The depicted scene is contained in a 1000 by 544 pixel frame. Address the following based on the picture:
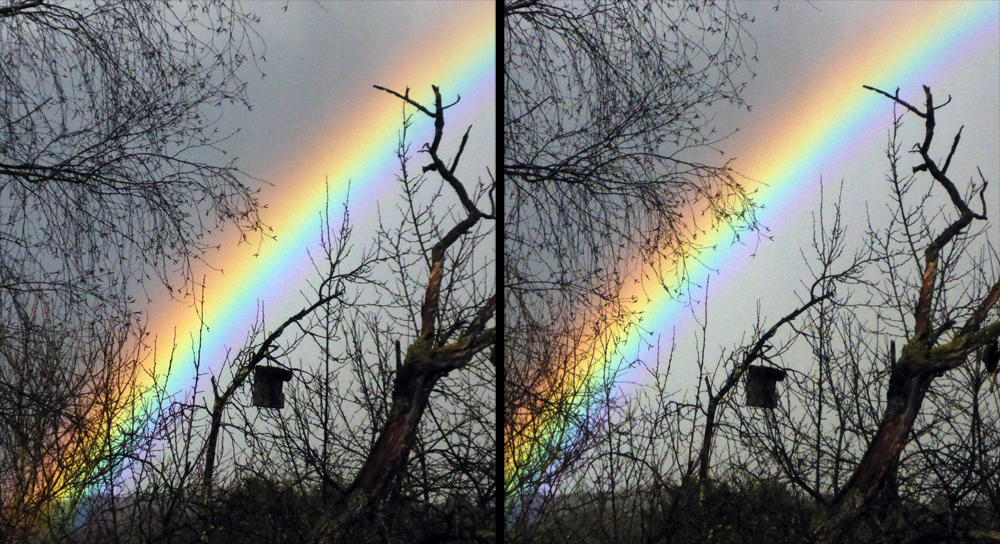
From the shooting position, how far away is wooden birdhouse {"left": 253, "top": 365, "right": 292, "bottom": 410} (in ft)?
6.57

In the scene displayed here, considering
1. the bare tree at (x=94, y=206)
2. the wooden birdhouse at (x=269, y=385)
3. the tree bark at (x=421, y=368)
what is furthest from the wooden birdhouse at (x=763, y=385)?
the bare tree at (x=94, y=206)

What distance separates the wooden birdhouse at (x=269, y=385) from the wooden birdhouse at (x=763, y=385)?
3.27 ft

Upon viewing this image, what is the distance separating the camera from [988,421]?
182 cm

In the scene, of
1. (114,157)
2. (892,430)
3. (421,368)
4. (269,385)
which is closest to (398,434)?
(421,368)

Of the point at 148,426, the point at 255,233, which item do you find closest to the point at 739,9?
the point at 255,233

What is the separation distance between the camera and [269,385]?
6.61 feet

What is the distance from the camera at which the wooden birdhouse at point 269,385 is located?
2004 mm

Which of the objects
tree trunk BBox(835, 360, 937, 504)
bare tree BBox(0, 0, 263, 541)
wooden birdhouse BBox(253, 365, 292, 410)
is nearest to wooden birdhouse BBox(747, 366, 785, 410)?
tree trunk BBox(835, 360, 937, 504)

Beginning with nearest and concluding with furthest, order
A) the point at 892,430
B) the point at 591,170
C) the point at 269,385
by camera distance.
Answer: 1. the point at 892,430
2. the point at 269,385
3. the point at 591,170

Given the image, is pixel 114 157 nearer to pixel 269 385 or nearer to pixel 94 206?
pixel 94 206

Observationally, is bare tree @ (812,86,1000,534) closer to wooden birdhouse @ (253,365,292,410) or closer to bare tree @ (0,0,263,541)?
wooden birdhouse @ (253,365,292,410)

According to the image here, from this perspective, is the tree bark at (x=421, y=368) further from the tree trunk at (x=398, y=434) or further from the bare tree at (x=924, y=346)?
the bare tree at (x=924, y=346)

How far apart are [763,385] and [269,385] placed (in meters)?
1.06

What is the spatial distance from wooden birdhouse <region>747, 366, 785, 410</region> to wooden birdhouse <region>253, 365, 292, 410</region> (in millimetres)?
996
